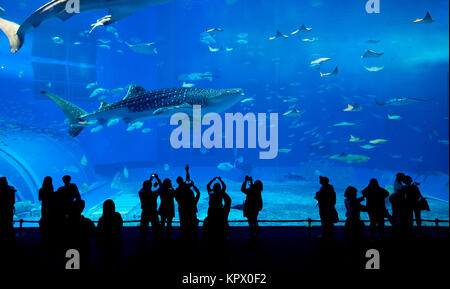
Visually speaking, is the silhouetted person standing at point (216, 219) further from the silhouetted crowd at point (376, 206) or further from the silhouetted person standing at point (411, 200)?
the silhouetted person standing at point (411, 200)

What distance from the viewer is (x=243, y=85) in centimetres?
3231

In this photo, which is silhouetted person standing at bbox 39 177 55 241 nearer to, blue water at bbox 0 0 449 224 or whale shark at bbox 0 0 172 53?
whale shark at bbox 0 0 172 53

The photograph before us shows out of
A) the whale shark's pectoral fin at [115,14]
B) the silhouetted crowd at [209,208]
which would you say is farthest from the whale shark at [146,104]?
the silhouetted crowd at [209,208]

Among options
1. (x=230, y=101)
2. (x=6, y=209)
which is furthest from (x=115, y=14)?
(x=6, y=209)

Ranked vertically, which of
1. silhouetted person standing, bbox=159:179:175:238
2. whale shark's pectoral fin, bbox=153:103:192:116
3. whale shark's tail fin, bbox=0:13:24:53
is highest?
whale shark's tail fin, bbox=0:13:24:53

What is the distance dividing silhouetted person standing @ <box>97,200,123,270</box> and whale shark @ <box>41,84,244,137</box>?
4029 mm

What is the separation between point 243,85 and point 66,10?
93.0ft

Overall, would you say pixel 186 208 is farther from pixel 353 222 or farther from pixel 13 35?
pixel 13 35

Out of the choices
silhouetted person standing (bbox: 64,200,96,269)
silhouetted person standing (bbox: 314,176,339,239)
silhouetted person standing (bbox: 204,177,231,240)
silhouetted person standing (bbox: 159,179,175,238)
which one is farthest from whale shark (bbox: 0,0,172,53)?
silhouetted person standing (bbox: 314,176,339,239)

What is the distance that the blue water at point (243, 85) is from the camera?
→ 17703 millimetres

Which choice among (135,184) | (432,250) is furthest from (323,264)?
(135,184)

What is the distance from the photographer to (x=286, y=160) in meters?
31.2

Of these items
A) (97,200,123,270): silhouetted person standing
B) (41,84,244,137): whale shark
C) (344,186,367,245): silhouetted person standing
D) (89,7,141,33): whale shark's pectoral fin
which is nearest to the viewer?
(97,200,123,270): silhouetted person standing

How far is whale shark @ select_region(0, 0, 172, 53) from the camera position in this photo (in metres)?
4.97
